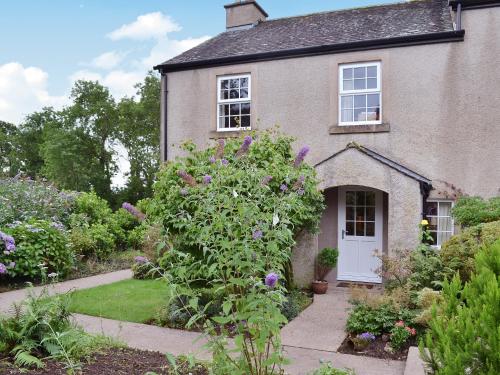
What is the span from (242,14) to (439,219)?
9090 millimetres

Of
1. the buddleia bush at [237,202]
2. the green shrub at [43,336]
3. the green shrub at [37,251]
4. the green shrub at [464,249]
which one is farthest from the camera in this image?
the green shrub at [37,251]

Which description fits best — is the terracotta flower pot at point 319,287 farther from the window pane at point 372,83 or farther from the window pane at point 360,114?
the window pane at point 372,83

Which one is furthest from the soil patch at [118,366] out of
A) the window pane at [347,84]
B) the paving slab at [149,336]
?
the window pane at [347,84]

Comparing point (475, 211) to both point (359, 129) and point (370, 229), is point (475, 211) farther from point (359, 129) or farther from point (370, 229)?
point (359, 129)

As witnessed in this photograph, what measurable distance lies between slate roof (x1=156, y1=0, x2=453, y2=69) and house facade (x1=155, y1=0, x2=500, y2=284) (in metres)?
0.05

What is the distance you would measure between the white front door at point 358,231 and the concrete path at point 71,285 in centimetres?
555

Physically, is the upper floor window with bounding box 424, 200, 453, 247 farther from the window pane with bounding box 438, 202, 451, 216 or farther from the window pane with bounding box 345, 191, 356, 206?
the window pane with bounding box 345, 191, 356, 206

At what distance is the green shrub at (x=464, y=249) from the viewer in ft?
21.8

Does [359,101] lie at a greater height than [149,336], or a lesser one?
greater

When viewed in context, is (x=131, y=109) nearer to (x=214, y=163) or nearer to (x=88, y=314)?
(x=88, y=314)

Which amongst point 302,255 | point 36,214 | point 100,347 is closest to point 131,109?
point 36,214

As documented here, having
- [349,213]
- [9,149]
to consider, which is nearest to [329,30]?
[349,213]

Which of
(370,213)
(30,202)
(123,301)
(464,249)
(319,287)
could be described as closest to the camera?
(464,249)

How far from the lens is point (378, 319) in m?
6.27
